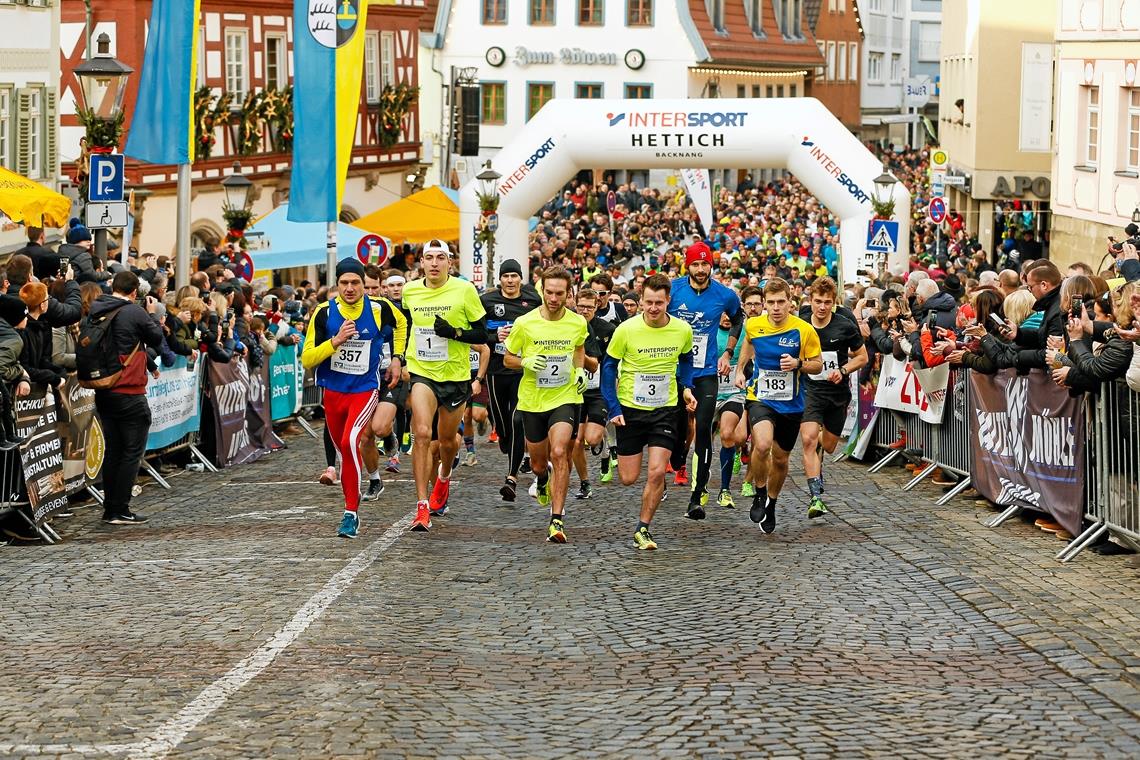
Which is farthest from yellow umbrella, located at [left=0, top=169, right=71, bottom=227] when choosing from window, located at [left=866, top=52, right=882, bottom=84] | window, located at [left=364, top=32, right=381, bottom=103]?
window, located at [left=866, top=52, right=882, bottom=84]

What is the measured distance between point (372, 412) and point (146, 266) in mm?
9057

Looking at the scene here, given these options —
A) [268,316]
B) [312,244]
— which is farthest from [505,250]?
[268,316]

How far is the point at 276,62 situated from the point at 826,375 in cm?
3504

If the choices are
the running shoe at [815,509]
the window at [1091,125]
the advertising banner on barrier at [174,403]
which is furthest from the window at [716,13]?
the running shoe at [815,509]

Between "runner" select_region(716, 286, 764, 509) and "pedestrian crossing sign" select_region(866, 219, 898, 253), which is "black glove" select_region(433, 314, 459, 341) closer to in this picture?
"runner" select_region(716, 286, 764, 509)

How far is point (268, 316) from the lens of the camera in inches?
901

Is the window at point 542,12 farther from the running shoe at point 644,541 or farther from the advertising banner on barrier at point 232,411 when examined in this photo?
the running shoe at point 644,541

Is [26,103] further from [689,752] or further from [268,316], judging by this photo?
[689,752]

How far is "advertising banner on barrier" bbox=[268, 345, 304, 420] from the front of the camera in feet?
72.9

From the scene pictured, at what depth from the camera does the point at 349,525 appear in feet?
44.9

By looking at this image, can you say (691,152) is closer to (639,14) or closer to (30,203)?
(30,203)

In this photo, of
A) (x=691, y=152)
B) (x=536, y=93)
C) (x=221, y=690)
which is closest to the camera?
(x=221, y=690)

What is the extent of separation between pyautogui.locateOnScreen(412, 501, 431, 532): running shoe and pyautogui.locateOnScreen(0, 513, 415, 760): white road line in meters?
1.53

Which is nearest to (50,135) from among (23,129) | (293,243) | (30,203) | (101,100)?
(23,129)
